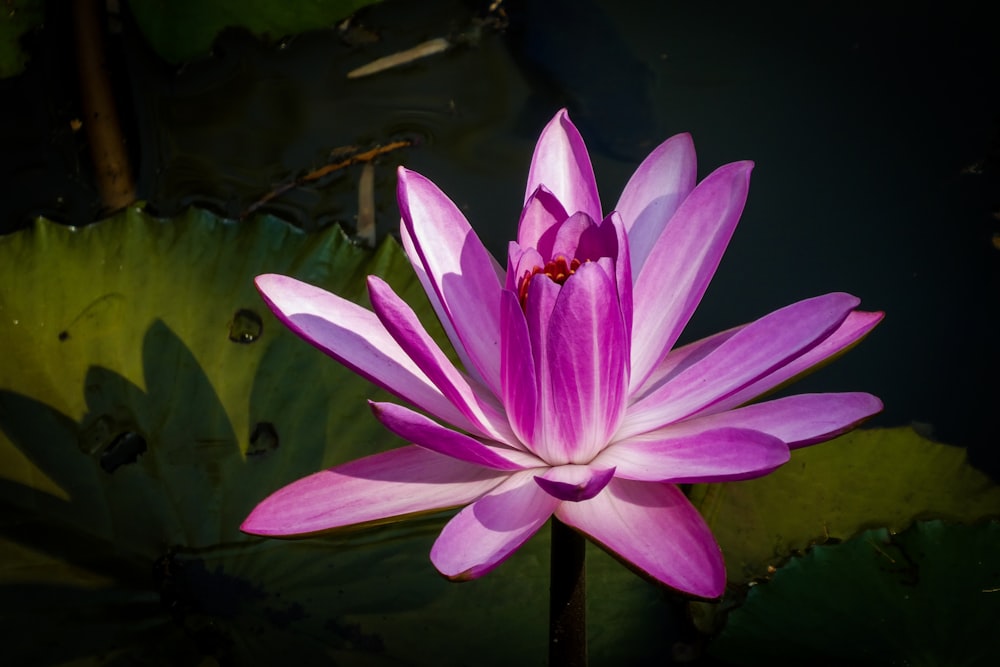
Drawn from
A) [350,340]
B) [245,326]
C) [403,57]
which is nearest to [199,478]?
[245,326]

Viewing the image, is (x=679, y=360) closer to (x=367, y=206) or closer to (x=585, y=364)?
(x=585, y=364)

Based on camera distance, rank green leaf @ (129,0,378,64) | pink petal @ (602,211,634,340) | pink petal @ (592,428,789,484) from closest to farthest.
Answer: pink petal @ (592,428,789,484)
pink petal @ (602,211,634,340)
green leaf @ (129,0,378,64)

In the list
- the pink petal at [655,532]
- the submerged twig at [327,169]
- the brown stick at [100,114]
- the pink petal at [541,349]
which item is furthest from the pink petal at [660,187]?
the brown stick at [100,114]

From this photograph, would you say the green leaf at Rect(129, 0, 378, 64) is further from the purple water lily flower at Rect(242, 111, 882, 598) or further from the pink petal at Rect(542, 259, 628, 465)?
the pink petal at Rect(542, 259, 628, 465)

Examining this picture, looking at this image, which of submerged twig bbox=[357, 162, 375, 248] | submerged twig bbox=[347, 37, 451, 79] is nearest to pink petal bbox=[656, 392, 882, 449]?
submerged twig bbox=[357, 162, 375, 248]

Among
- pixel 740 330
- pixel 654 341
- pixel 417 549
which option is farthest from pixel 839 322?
pixel 417 549

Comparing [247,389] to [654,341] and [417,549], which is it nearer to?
[417,549]

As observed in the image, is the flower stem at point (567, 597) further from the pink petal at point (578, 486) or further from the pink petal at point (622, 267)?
the pink petal at point (622, 267)
